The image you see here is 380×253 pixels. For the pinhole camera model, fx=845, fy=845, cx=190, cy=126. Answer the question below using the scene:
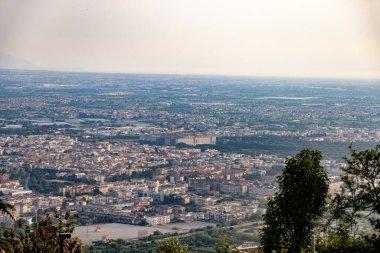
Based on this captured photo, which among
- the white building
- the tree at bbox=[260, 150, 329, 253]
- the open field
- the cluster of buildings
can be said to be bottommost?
the cluster of buildings

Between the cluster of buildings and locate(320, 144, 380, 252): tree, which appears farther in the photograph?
the cluster of buildings

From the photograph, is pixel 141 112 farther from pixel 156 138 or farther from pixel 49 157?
pixel 49 157

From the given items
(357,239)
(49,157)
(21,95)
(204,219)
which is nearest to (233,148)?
(49,157)

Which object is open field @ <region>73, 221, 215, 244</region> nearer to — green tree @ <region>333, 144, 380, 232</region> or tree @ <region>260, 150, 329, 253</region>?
tree @ <region>260, 150, 329, 253</region>

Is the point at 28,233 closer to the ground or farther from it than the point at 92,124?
farther from it

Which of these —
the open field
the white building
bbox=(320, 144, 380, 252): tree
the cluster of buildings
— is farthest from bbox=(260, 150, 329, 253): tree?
the white building

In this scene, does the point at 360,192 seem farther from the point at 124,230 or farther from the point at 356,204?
the point at 124,230

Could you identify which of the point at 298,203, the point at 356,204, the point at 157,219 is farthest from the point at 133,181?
the point at 356,204

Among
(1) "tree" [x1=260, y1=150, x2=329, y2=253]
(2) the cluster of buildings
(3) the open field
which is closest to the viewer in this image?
(1) "tree" [x1=260, y1=150, x2=329, y2=253]
